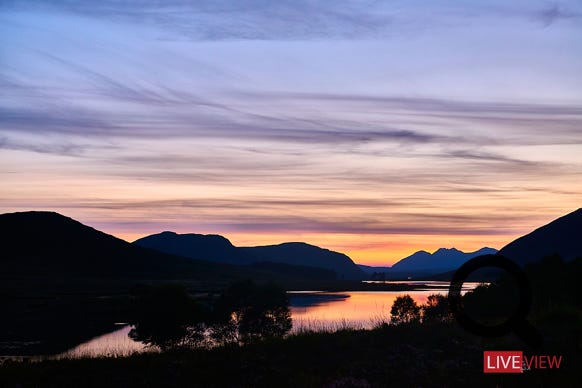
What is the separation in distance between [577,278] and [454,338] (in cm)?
3527

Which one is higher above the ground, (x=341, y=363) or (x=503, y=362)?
(x=503, y=362)

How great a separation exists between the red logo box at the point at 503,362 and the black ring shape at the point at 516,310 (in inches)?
42.0

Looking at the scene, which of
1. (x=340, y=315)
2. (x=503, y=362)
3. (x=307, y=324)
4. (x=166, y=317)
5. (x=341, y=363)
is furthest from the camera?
(x=340, y=315)

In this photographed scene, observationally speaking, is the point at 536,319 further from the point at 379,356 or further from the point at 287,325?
the point at 287,325

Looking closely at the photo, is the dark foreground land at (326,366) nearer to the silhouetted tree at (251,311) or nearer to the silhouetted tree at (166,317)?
the silhouetted tree at (166,317)

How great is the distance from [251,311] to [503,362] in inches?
2655

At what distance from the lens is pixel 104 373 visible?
48.0ft

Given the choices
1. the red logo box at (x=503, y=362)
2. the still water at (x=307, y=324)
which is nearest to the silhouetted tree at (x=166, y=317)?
the still water at (x=307, y=324)

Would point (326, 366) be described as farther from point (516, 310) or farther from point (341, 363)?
point (516, 310)

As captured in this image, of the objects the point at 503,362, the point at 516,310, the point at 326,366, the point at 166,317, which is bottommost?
the point at 166,317

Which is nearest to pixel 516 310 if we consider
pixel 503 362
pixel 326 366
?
pixel 503 362

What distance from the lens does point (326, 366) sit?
50.6 ft

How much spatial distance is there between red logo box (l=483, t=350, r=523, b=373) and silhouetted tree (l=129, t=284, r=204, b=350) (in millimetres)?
49927

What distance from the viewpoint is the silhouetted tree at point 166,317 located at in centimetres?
6191
